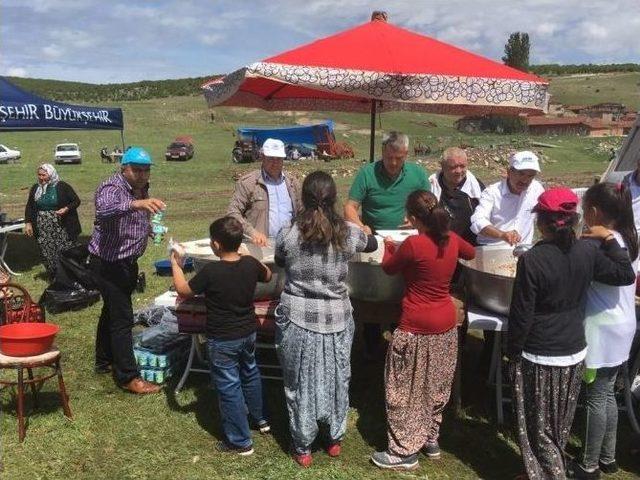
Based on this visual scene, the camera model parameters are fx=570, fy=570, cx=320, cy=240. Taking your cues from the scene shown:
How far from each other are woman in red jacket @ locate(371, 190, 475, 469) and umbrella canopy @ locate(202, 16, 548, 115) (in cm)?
86

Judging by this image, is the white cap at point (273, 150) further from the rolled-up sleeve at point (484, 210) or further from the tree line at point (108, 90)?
the tree line at point (108, 90)

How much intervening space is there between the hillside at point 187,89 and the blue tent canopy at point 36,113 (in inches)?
2531

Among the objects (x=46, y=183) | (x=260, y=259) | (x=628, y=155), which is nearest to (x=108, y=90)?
(x=46, y=183)

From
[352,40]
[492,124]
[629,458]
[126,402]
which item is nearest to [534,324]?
[629,458]

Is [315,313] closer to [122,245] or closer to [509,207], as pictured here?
[122,245]

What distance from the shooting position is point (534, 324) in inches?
111

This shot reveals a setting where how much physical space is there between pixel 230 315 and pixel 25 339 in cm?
129

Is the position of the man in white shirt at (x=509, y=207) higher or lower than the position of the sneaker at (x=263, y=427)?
higher

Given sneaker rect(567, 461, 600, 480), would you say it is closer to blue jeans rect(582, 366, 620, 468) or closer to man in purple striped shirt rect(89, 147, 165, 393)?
blue jeans rect(582, 366, 620, 468)

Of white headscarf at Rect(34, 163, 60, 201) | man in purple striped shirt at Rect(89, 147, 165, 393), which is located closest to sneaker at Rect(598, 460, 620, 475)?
man in purple striped shirt at Rect(89, 147, 165, 393)

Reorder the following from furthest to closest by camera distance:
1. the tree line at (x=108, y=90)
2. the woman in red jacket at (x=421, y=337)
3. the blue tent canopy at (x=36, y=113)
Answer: the tree line at (x=108, y=90) < the blue tent canopy at (x=36, y=113) < the woman in red jacket at (x=421, y=337)

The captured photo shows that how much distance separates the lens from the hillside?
7412 cm

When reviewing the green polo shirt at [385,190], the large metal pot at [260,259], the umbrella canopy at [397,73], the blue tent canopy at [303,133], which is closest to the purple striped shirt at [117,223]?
the large metal pot at [260,259]

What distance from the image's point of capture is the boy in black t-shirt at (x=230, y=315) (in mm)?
3148
